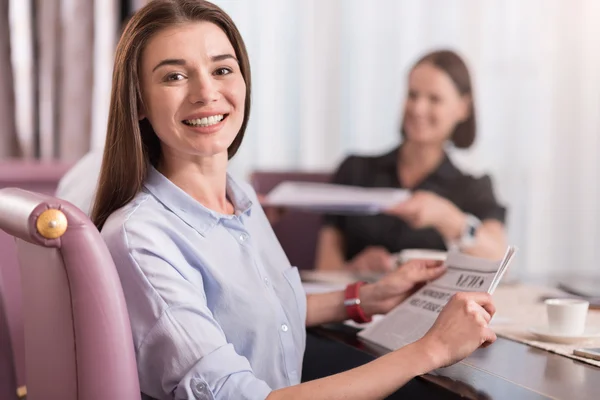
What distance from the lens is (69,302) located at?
99 centimetres

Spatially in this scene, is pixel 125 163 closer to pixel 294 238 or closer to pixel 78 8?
pixel 294 238

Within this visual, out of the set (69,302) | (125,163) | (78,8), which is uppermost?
(78,8)

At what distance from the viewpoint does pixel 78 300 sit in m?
0.97

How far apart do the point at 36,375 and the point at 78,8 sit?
88.6 inches

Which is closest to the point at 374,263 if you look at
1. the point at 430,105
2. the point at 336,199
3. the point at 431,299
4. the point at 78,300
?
the point at 336,199

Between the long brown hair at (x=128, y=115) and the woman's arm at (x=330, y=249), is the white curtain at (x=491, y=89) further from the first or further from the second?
the long brown hair at (x=128, y=115)

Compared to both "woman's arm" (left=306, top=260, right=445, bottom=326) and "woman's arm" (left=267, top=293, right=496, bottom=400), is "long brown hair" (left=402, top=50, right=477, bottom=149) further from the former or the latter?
"woman's arm" (left=267, top=293, right=496, bottom=400)

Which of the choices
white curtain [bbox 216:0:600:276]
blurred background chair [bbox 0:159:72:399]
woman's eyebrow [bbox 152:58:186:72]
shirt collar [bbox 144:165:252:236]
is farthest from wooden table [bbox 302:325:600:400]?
white curtain [bbox 216:0:600:276]

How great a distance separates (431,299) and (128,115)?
558 millimetres

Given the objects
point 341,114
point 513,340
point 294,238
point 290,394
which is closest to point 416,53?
point 341,114

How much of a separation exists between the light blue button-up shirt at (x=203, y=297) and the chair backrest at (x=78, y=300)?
67mm

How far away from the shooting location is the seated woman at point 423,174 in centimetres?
270

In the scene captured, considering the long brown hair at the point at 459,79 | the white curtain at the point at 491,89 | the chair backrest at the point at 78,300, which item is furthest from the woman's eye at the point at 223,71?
the white curtain at the point at 491,89

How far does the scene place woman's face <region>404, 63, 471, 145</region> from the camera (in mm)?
2723
